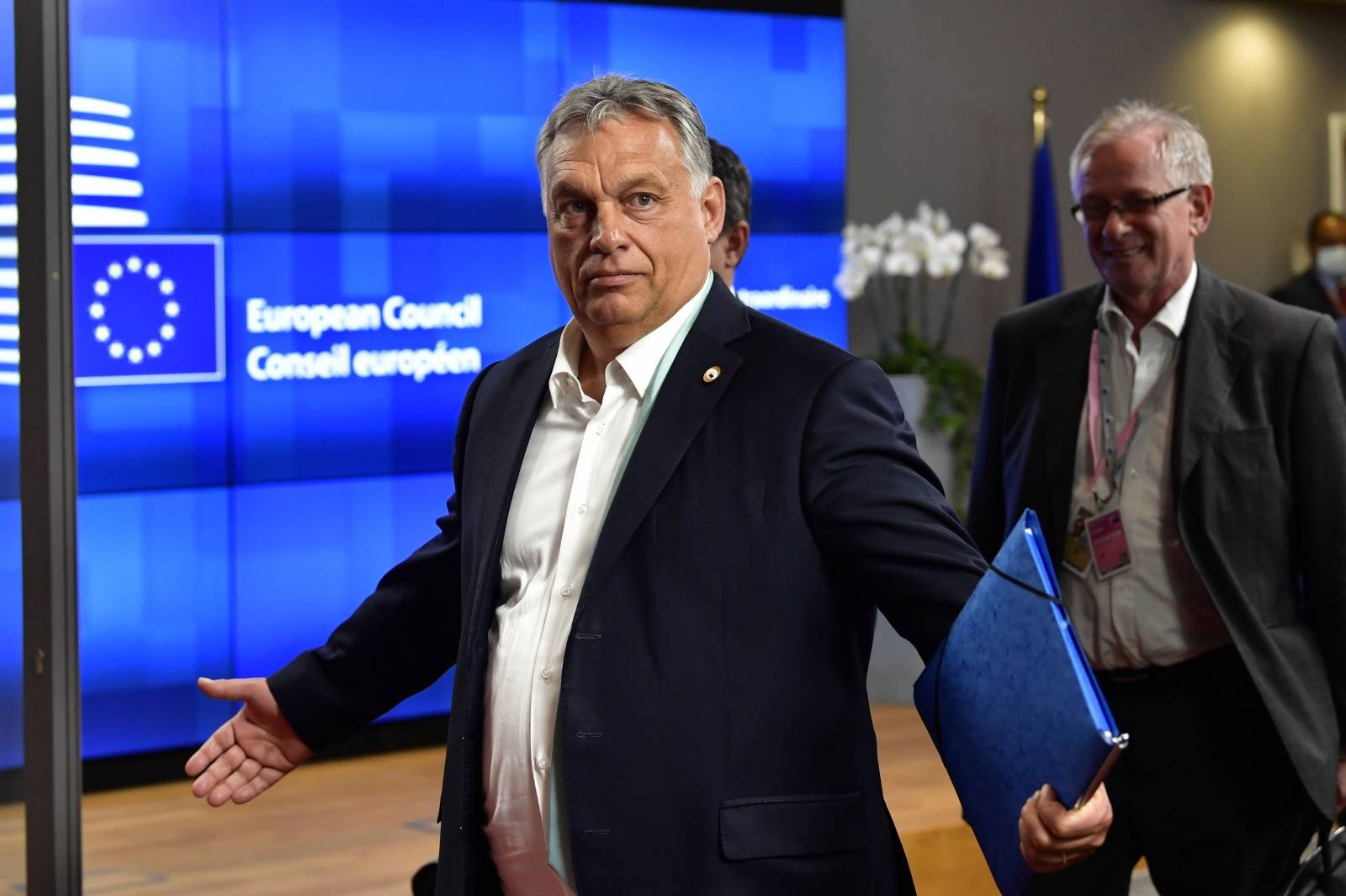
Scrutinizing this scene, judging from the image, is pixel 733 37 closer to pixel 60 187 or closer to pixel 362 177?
pixel 362 177

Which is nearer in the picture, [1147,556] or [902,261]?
[1147,556]

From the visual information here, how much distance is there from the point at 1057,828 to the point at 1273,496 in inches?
59.6

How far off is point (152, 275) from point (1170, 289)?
12.3 feet

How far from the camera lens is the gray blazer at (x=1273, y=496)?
8.57 feet

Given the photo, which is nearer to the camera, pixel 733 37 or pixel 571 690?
pixel 571 690

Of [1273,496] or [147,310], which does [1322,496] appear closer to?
[1273,496]

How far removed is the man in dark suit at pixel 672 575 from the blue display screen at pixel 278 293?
3814 millimetres

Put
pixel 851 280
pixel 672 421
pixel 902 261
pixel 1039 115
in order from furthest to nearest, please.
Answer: pixel 1039 115, pixel 902 261, pixel 851 280, pixel 672 421

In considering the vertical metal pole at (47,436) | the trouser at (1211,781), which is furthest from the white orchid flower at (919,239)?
the vertical metal pole at (47,436)

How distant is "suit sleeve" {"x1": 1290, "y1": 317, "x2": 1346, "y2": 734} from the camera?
2.64 meters

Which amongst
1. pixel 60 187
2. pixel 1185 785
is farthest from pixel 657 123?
pixel 1185 785

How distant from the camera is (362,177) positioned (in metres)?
5.82

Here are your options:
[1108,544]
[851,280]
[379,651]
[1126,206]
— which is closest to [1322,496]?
[1108,544]

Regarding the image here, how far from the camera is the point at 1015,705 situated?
143 centimetres
